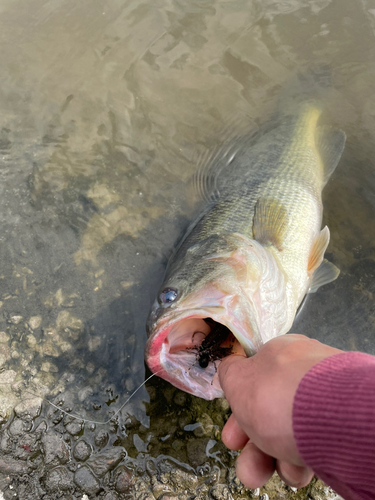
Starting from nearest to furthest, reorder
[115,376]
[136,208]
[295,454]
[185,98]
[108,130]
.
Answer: [295,454], [115,376], [136,208], [108,130], [185,98]

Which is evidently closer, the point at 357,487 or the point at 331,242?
→ the point at 357,487

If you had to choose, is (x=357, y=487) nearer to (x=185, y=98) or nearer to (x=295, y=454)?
(x=295, y=454)

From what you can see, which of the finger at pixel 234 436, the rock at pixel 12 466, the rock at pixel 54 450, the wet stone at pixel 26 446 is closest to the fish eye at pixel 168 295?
the finger at pixel 234 436

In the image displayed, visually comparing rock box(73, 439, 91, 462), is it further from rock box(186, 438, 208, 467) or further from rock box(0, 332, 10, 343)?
rock box(0, 332, 10, 343)

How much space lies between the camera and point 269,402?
1.28 m

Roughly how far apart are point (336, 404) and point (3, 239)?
11.6ft

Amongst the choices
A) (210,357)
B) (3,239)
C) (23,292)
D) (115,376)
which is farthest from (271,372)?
(3,239)

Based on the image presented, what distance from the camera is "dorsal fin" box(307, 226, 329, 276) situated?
342cm

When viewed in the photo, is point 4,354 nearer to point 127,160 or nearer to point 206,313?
point 206,313

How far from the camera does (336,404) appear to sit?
3.54 ft

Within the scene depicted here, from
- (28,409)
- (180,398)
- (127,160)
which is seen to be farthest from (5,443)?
(127,160)

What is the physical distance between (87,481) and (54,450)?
352 mm

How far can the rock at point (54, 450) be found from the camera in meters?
2.75

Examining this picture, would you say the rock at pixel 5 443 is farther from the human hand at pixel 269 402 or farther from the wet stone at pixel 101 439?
the human hand at pixel 269 402
